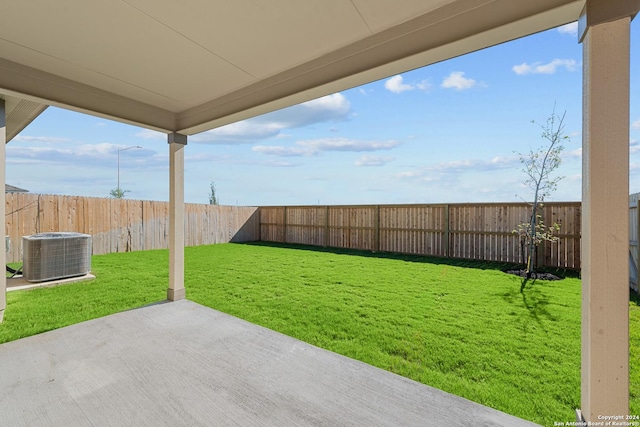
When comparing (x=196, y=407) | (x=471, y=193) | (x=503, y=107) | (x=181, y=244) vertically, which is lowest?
(x=196, y=407)

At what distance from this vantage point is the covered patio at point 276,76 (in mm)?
1350

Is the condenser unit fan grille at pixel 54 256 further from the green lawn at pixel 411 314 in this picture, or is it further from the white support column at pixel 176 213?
the white support column at pixel 176 213

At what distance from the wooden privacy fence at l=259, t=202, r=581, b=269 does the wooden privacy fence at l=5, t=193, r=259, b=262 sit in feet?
7.87

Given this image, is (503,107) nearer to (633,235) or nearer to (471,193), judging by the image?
(633,235)

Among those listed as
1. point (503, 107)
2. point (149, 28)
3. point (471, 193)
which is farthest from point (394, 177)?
point (149, 28)

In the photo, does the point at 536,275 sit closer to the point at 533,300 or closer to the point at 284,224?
the point at 533,300

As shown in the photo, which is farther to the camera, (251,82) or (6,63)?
(251,82)

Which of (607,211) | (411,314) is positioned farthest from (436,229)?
(607,211)

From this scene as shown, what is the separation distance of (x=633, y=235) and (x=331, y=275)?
15.2 feet

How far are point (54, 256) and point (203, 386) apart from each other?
177 inches

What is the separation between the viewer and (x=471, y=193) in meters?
7.15

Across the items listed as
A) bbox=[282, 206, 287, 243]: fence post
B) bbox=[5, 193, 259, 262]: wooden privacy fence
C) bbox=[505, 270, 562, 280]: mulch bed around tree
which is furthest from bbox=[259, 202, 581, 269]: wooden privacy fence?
bbox=[5, 193, 259, 262]: wooden privacy fence

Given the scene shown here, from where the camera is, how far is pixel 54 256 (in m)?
4.74

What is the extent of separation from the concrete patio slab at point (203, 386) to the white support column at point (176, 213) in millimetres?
1042
